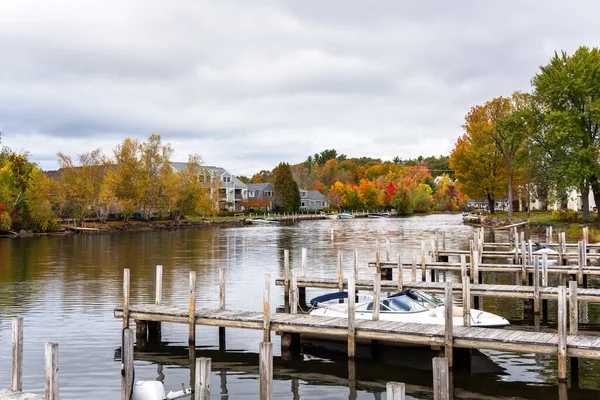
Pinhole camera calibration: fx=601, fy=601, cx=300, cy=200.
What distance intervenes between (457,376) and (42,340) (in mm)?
14818

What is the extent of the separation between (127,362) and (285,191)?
14299 centimetres

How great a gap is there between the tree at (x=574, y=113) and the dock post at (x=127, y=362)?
5987 centimetres

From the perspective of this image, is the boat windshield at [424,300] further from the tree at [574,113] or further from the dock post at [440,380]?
the tree at [574,113]

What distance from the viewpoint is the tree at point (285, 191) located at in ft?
512

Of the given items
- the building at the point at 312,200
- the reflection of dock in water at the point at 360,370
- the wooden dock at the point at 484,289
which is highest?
the building at the point at 312,200

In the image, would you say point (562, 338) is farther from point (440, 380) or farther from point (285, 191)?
point (285, 191)

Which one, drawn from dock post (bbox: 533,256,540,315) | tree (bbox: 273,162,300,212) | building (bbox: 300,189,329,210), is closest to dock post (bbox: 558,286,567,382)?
dock post (bbox: 533,256,540,315)

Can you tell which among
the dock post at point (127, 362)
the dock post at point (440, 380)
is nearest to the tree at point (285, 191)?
the dock post at point (127, 362)

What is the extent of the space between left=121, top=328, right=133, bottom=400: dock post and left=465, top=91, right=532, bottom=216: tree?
218 ft

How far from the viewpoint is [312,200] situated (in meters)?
190

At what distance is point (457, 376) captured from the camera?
17.6 meters

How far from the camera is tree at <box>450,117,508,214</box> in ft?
286

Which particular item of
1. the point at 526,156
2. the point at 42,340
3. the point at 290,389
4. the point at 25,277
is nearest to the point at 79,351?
the point at 42,340

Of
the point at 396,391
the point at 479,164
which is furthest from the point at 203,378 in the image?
the point at 479,164
